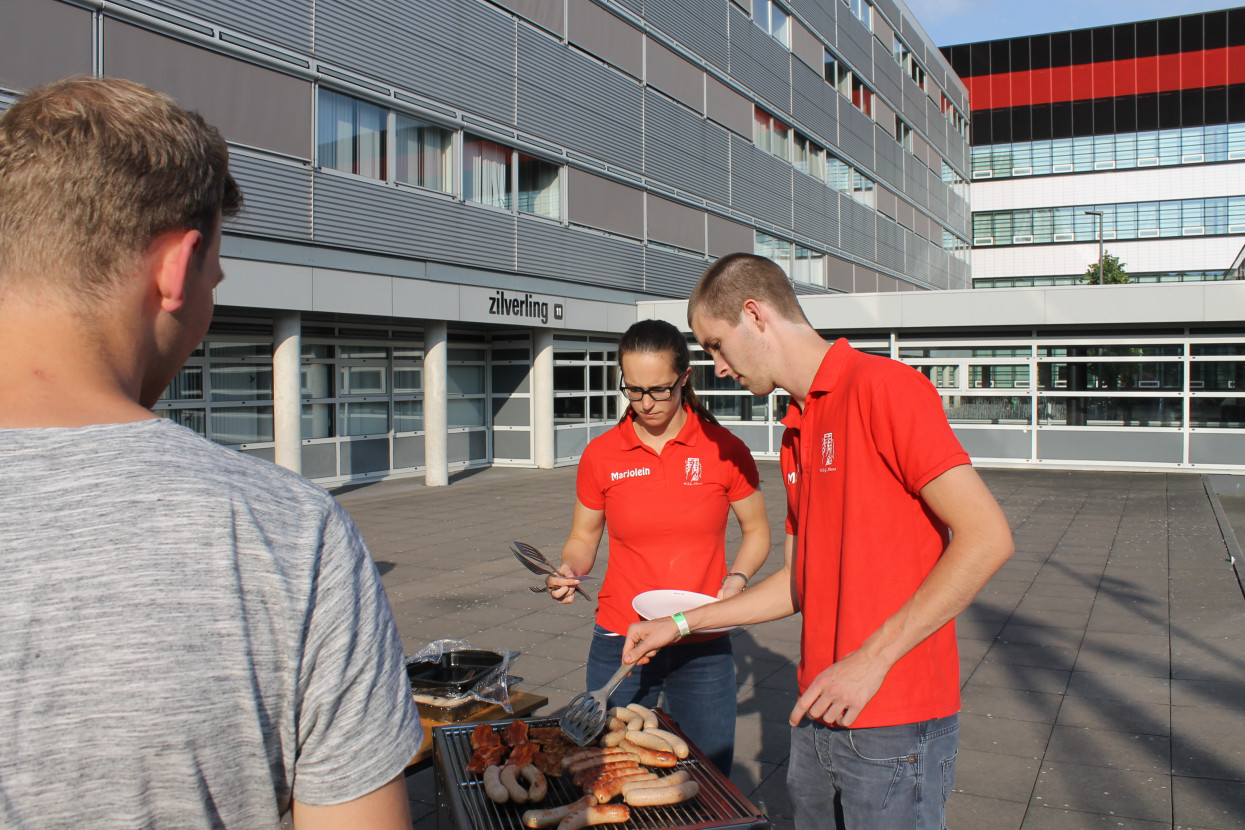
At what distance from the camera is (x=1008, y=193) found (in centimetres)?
4800

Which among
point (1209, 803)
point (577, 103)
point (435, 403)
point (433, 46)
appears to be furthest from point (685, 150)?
point (1209, 803)

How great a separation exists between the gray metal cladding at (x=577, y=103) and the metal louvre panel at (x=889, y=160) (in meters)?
17.3

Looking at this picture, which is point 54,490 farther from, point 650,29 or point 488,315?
point 650,29

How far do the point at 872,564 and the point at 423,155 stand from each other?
48.9ft

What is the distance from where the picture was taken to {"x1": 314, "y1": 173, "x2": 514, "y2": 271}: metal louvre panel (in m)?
13.8

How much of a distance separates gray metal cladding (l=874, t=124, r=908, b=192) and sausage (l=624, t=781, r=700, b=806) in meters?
35.4

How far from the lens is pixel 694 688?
3.06 metres

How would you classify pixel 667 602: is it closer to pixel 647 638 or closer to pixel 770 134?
pixel 647 638

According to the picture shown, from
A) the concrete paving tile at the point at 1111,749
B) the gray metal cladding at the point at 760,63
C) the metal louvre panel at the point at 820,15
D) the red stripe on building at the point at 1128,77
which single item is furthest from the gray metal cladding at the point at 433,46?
the red stripe on building at the point at 1128,77

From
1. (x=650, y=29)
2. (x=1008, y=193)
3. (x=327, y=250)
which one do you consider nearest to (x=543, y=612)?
(x=327, y=250)

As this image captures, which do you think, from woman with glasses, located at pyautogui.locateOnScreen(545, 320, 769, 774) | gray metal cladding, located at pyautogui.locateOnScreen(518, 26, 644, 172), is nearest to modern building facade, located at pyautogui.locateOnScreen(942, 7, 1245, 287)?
gray metal cladding, located at pyautogui.locateOnScreen(518, 26, 644, 172)

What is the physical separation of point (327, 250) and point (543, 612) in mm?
8354

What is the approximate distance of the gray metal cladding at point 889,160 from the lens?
3522 centimetres

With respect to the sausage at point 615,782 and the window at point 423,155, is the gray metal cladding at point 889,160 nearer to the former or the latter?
the window at point 423,155
